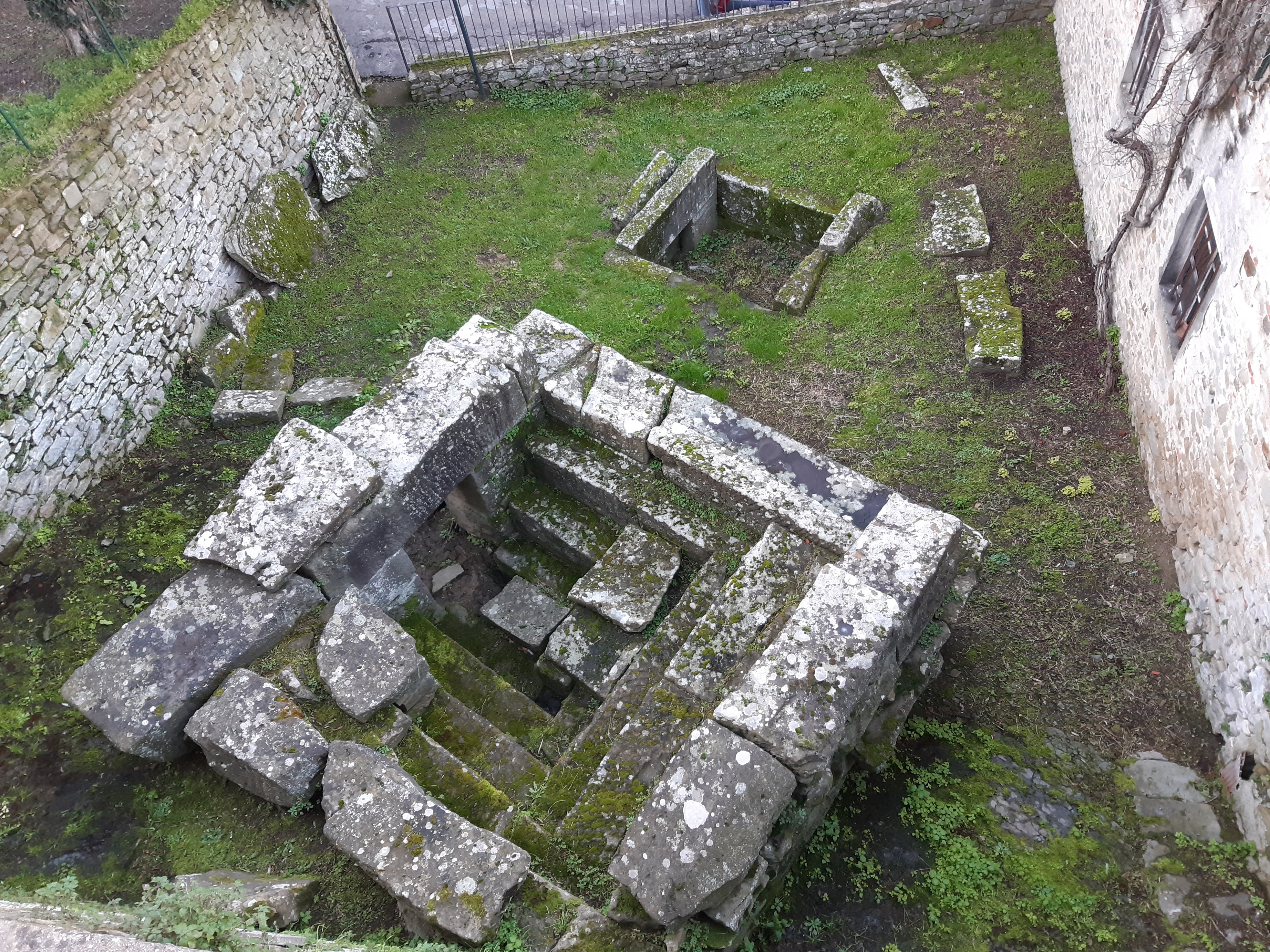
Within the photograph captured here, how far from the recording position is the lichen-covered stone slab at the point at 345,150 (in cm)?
980

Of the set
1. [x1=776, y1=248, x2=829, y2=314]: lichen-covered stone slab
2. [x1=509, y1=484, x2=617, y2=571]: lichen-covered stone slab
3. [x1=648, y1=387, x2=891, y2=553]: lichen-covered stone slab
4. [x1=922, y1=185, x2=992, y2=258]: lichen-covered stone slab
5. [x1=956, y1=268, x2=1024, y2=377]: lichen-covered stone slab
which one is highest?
[x1=648, y1=387, x2=891, y2=553]: lichen-covered stone slab

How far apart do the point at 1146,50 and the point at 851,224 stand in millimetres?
3148

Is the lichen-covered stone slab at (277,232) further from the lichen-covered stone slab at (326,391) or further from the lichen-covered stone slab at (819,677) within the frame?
the lichen-covered stone slab at (819,677)

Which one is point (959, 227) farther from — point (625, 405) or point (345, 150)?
point (345, 150)

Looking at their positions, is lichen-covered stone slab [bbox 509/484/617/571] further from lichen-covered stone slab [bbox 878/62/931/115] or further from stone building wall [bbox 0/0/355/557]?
lichen-covered stone slab [bbox 878/62/931/115]

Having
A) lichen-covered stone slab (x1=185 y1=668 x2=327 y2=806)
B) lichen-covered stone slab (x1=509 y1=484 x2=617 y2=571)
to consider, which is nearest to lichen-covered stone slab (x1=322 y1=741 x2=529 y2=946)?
lichen-covered stone slab (x1=185 y1=668 x2=327 y2=806)

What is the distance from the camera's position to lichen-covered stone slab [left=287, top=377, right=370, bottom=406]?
285 inches

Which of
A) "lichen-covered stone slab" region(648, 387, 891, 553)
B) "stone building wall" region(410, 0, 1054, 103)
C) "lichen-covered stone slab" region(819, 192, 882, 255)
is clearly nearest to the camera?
"lichen-covered stone slab" region(648, 387, 891, 553)

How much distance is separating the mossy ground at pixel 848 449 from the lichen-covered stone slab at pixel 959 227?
0.21m

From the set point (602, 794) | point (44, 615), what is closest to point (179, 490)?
point (44, 615)

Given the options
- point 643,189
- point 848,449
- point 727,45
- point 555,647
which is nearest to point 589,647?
point 555,647

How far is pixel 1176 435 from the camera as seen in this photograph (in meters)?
5.89

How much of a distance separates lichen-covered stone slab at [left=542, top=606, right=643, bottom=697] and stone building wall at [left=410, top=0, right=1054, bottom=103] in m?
9.59

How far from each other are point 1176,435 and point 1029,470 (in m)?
1.09
